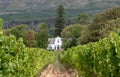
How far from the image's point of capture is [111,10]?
3425 inches

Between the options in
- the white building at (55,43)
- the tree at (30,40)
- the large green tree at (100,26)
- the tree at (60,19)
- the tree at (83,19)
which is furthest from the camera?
the tree at (83,19)

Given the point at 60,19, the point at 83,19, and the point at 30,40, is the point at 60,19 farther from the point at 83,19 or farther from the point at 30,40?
the point at 30,40

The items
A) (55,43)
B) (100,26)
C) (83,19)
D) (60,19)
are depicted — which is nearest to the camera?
→ (100,26)

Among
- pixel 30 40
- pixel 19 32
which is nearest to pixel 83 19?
pixel 19 32

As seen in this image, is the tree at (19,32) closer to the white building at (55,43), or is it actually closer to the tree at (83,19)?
the white building at (55,43)

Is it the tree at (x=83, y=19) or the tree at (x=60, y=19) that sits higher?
the tree at (x=60, y=19)

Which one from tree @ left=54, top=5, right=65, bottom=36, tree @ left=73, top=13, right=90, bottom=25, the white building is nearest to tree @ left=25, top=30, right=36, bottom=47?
tree @ left=54, top=5, right=65, bottom=36

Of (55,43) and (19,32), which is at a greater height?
(19,32)

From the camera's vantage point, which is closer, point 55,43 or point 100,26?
point 100,26

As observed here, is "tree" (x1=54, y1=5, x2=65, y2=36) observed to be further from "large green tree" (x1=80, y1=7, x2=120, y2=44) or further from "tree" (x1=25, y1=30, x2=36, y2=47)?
"large green tree" (x1=80, y1=7, x2=120, y2=44)

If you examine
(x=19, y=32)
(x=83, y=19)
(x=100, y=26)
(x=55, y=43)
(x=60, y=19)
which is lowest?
(x=55, y=43)

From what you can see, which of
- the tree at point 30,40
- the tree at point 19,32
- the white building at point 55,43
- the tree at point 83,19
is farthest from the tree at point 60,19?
the tree at point 30,40

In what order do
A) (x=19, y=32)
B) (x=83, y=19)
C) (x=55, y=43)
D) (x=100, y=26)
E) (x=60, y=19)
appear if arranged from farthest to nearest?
1. (x=83, y=19)
2. (x=55, y=43)
3. (x=60, y=19)
4. (x=19, y=32)
5. (x=100, y=26)

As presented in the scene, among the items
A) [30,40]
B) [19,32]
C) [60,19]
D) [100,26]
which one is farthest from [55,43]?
[100,26]
